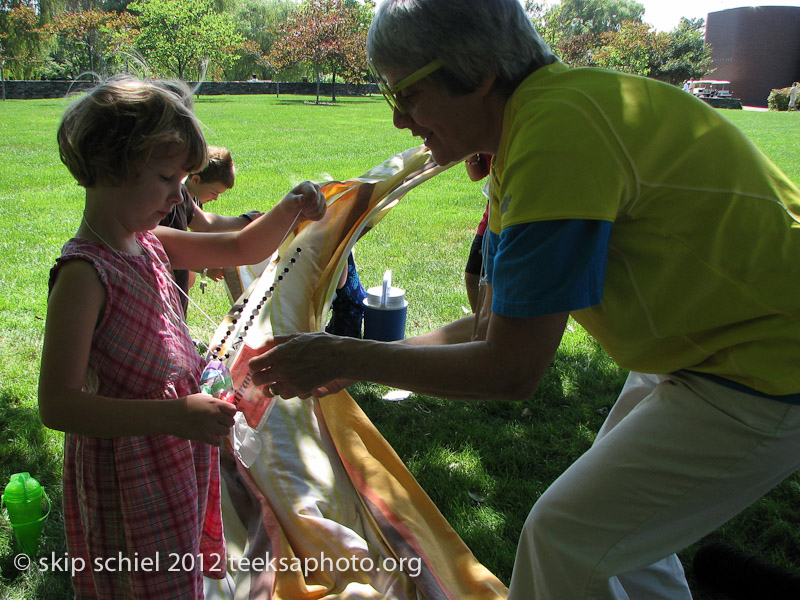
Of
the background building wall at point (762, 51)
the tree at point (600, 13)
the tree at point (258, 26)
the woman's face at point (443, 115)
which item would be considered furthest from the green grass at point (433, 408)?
the tree at point (600, 13)

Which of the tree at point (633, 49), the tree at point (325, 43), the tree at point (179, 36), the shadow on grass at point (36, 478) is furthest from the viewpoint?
the tree at point (633, 49)

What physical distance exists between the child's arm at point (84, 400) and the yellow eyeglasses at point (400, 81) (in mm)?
968

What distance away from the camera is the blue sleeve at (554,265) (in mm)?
1448

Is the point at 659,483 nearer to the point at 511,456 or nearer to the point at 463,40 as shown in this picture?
the point at 463,40

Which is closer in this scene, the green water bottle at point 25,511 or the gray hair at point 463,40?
the gray hair at point 463,40

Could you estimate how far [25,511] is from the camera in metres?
2.71

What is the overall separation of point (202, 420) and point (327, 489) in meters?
1.44

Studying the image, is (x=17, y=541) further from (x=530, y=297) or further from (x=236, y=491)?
(x=530, y=297)

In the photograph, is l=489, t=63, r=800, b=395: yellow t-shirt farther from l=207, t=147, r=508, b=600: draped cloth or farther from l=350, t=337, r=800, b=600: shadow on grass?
l=350, t=337, r=800, b=600: shadow on grass

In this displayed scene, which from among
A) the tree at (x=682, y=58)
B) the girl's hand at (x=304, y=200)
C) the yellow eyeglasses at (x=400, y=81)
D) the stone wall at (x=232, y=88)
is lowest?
the girl's hand at (x=304, y=200)

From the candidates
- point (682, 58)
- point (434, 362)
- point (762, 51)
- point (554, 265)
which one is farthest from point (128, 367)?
point (762, 51)

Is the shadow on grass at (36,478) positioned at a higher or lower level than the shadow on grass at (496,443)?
A: higher

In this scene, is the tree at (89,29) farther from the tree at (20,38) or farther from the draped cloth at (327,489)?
the draped cloth at (327,489)

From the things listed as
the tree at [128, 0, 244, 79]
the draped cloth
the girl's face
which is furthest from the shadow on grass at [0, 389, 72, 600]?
the tree at [128, 0, 244, 79]
